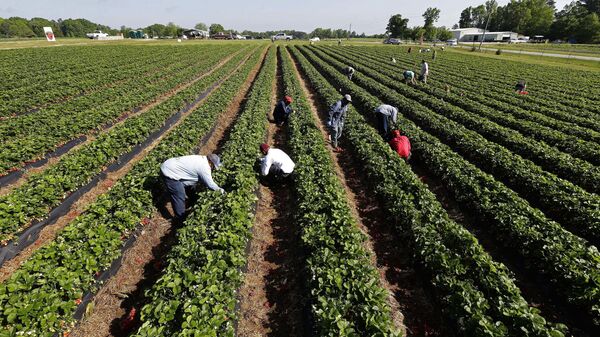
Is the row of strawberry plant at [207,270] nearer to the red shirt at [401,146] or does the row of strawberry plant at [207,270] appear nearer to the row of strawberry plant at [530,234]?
the red shirt at [401,146]

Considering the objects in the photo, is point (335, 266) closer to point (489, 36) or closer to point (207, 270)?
point (207, 270)

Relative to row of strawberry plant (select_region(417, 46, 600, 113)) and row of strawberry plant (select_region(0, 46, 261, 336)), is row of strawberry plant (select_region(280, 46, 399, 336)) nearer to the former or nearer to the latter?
row of strawberry plant (select_region(0, 46, 261, 336))

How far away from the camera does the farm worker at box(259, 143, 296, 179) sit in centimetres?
931

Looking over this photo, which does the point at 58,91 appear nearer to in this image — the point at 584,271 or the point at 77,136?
the point at 77,136

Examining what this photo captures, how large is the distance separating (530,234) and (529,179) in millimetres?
3556

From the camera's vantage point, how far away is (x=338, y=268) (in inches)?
216

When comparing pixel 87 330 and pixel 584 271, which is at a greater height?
pixel 584 271

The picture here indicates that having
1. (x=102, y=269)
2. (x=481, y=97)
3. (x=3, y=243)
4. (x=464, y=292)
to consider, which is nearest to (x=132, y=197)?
(x=102, y=269)

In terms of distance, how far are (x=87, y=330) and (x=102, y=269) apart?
47.5 inches

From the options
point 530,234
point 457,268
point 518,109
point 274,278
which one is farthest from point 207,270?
point 518,109

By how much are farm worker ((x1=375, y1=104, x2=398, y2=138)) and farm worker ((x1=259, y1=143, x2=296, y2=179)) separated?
5773mm

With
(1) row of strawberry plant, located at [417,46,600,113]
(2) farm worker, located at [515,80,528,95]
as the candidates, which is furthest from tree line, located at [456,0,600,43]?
(2) farm worker, located at [515,80,528,95]

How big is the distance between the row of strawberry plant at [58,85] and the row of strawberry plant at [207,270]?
53.9 feet

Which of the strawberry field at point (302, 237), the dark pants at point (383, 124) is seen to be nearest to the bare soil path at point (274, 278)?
the strawberry field at point (302, 237)
